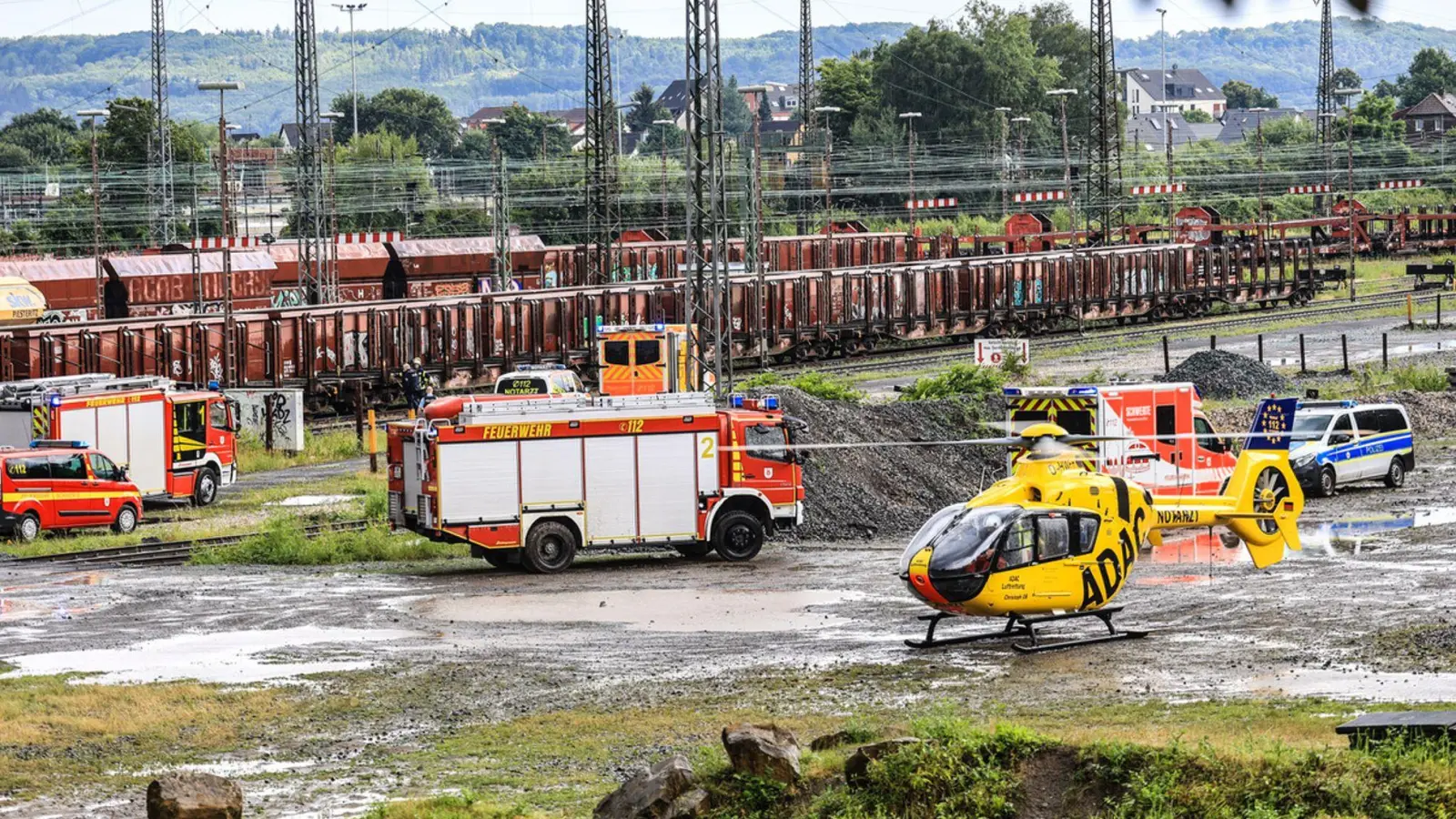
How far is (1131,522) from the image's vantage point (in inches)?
786

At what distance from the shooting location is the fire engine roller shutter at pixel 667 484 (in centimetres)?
2683

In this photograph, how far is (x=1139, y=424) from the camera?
30672 millimetres

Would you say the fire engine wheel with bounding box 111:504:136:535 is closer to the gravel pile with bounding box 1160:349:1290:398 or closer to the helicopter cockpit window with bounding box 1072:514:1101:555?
the helicopter cockpit window with bounding box 1072:514:1101:555

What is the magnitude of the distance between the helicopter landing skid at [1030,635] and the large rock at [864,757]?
25.6 ft

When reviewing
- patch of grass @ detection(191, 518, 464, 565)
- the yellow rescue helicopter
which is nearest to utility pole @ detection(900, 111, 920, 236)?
patch of grass @ detection(191, 518, 464, 565)

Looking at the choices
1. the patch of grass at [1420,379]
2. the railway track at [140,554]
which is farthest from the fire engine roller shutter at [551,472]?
the patch of grass at [1420,379]

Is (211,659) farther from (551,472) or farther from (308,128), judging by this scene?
(308,128)

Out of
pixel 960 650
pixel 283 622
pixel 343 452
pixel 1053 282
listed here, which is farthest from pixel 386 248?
pixel 960 650

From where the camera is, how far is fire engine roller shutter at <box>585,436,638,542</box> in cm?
2661

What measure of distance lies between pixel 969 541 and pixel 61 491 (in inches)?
729

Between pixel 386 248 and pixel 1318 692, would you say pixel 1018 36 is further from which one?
pixel 1318 692

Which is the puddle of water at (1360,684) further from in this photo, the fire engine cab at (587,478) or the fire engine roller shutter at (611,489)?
the fire engine roller shutter at (611,489)

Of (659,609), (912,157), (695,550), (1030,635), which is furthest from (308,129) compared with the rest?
(1030,635)

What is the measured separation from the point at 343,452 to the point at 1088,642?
2526 centimetres
